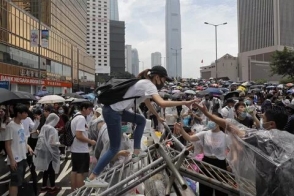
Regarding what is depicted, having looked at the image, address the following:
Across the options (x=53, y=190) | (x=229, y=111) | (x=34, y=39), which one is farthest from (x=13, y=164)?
(x=34, y=39)

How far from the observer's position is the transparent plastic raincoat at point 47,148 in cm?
679

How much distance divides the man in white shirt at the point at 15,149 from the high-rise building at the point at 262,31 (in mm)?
118515

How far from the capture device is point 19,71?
4266 centimetres

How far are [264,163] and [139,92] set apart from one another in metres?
1.48

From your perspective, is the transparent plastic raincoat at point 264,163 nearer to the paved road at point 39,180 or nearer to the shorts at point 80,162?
the shorts at point 80,162

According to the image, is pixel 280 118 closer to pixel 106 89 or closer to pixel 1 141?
pixel 106 89

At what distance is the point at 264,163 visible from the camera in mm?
2246

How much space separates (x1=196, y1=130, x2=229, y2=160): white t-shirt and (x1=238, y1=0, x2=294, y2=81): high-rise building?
11822 centimetres

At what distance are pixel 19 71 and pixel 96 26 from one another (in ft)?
341

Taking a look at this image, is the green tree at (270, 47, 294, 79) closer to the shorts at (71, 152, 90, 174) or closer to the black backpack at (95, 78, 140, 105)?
the shorts at (71, 152, 90, 174)

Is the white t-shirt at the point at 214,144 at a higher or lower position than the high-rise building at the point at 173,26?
lower

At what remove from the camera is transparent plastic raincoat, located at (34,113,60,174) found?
6793 mm

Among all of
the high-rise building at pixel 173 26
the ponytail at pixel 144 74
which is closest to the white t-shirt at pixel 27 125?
the ponytail at pixel 144 74

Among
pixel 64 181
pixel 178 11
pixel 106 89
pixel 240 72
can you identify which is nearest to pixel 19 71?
pixel 64 181
